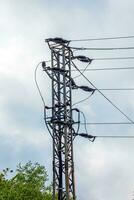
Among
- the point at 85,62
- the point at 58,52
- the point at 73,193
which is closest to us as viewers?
the point at 73,193

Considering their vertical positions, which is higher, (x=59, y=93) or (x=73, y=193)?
(x=59, y=93)

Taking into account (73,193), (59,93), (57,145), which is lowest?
(73,193)

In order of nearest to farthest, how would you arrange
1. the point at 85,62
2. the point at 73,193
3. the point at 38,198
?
the point at 73,193
the point at 85,62
the point at 38,198

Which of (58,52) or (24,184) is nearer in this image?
(58,52)

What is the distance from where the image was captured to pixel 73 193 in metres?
27.8

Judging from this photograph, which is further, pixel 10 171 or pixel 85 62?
pixel 10 171

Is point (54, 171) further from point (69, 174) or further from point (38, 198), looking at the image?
point (38, 198)

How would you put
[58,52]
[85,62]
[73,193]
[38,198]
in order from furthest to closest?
[38,198], [85,62], [58,52], [73,193]

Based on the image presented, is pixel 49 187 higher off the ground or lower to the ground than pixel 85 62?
higher

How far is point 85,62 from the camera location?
3186 cm

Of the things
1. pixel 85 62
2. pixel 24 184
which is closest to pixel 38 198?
pixel 24 184

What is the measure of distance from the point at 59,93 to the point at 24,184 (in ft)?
133

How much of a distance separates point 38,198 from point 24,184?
8.66ft

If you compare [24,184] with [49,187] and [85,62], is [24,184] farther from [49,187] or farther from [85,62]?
[85,62]
